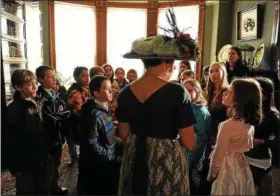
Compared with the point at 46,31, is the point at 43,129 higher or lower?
lower

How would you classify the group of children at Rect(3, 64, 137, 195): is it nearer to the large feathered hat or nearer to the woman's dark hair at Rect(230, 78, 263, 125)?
the large feathered hat

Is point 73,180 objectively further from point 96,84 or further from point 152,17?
point 152,17

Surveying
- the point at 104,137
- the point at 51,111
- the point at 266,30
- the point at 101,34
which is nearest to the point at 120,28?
the point at 101,34

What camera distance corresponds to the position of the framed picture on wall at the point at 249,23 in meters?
2.05

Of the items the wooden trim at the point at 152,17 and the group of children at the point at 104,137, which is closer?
the group of children at the point at 104,137

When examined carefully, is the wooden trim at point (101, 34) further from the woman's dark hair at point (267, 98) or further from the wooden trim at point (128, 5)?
the woman's dark hair at point (267, 98)

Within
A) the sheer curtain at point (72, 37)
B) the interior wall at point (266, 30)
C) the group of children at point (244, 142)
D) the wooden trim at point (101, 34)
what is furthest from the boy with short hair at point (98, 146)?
the wooden trim at point (101, 34)

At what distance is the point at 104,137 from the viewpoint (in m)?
1.00

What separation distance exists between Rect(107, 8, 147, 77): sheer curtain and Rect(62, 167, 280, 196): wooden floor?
1.97 meters

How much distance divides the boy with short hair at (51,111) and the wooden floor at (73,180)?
7cm

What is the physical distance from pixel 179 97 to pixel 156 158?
0.22m

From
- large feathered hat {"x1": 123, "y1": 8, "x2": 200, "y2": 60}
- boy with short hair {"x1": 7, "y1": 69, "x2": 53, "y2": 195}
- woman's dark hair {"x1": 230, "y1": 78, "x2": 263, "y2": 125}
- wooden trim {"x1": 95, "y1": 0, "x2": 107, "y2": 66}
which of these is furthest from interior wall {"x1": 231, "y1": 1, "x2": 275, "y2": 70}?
wooden trim {"x1": 95, "y1": 0, "x2": 107, "y2": 66}

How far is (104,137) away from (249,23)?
1801 mm

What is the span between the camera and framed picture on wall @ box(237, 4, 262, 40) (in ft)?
6.74
